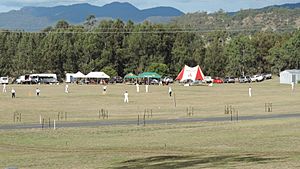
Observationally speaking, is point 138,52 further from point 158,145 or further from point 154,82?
point 158,145

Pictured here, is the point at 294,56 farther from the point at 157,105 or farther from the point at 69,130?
the point at 69,130

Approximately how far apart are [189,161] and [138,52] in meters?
135

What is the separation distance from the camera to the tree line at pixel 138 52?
6107 inches

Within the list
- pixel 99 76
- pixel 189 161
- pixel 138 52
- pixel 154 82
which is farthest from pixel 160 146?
pixel 138 52

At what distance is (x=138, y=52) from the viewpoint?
157 metres

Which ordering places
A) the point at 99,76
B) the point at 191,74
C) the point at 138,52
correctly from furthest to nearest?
1. the point at 138,52
2. the point at 99,76
3. the point at 191,74

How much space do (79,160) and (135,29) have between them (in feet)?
453

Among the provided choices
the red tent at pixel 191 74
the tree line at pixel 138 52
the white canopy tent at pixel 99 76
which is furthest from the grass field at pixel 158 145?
the tree line at pixel 138 52

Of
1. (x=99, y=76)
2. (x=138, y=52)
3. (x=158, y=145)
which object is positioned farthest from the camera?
(x=138, y=52)

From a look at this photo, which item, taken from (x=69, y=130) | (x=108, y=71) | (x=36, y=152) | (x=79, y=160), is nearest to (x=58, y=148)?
(x=36, y=152)

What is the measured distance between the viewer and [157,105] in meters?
66.1

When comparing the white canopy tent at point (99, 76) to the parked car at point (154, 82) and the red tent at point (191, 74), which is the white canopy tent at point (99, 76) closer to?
the parked car at point (154, 82)

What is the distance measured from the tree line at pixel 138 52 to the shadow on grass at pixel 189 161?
125m

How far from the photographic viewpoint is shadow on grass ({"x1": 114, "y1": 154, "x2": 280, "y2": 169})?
21516mm
